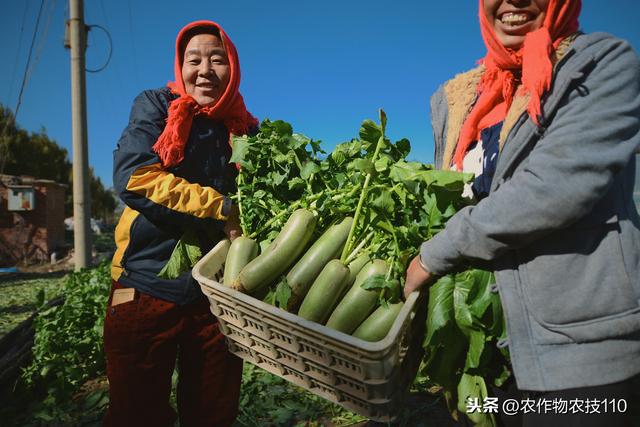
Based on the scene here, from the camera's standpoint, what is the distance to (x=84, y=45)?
25.0 ft

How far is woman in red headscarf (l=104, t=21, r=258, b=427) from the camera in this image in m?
2.24

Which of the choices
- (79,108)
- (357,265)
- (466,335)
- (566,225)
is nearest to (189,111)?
(357,265)

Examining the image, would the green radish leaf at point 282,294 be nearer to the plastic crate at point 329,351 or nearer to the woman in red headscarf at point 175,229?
the plastic crate at point 329,351

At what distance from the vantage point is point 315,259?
1.97 m

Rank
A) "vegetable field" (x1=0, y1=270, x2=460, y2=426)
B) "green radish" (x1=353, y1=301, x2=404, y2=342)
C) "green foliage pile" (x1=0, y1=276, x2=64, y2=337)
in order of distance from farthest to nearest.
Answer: "green foliage pile" (x1=0, y1=276, x2=64, y2=337)
"vegetable field" (x1=0, y1=270, x2=460, y2=426)
"green radish" (x1=353, y1=301, x2=404, y2=342)

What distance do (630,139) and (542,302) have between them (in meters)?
0.65

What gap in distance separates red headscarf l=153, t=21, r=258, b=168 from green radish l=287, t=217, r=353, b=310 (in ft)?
3.31

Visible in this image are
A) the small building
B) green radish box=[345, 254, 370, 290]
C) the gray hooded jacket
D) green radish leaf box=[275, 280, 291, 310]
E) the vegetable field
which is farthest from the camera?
the small building

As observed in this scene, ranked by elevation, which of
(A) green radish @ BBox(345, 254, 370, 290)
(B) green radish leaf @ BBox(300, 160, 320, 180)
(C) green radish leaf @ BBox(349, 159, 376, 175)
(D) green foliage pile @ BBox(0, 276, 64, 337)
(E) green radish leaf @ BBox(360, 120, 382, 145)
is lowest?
(D) green foliage pile @ BBox(0, 276, 64, 337)

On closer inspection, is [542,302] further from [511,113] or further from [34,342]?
[34,342]

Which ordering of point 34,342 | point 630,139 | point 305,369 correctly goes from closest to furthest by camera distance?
point 630,139 → point 305,369 → point 34,342

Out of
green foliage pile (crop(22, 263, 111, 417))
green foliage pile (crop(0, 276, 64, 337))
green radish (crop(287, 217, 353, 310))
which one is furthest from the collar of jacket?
green foliage pile (crop(0, 276, 64, 337))

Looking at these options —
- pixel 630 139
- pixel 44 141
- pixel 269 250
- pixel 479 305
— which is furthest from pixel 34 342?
pixel 44 141

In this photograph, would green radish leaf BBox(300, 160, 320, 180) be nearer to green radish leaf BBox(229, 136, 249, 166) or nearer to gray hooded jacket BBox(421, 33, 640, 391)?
green radish leaf BBox(229, 136, 249, 166)
